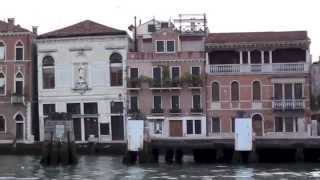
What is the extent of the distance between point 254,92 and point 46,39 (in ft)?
57.4

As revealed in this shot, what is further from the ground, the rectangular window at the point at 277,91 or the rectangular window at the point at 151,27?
the rectangular window at the point at 151,27

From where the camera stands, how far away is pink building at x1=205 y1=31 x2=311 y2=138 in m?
65.8

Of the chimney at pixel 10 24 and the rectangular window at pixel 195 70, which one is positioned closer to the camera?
the rectangular window at pixel 195 70

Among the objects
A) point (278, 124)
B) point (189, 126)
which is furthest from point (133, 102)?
point (278, 124)

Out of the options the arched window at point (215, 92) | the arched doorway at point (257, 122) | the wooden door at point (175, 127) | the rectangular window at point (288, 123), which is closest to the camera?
the rectangular window at point (288, 123)

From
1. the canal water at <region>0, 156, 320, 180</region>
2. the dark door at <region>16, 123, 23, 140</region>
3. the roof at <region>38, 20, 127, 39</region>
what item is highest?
the roof at <region>38, 20, 127, 39</region>

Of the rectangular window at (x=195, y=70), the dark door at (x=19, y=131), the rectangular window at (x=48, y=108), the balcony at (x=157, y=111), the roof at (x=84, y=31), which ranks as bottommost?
the dark door at (x=19, y=131)

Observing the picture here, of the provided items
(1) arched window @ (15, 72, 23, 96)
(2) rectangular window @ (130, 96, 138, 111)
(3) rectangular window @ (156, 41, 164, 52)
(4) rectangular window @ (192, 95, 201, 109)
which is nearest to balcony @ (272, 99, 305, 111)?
(4) rectangular window @ (192, 95, 201, 109)

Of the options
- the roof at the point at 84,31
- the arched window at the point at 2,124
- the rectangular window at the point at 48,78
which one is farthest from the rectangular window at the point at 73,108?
the roof at the point at 84,31

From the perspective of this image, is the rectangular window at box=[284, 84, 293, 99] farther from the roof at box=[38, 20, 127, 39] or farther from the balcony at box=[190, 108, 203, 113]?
the roof at box=[38, 20, 127, 39]

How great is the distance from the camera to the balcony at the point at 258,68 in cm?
6581

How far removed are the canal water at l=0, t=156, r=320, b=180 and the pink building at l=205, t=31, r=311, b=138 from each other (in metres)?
14.5

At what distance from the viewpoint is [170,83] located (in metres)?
67.7

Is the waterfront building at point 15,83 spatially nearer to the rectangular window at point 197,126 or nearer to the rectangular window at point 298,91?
the rectangular window at point 197,126
